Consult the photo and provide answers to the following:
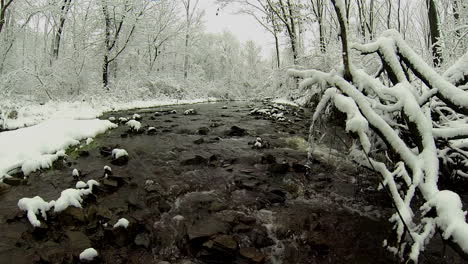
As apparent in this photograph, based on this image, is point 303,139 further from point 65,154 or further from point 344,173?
point 65,154

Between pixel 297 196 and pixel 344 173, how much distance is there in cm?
140

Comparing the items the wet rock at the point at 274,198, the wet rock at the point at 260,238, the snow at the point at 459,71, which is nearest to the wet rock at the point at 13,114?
the wet rock at the point at 274,198

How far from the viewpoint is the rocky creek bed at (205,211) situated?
8.78 feet

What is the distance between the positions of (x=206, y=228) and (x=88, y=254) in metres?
1.18

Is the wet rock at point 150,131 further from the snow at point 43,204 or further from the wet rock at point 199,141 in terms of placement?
the snow at point 43,204

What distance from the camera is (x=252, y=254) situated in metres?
2.66

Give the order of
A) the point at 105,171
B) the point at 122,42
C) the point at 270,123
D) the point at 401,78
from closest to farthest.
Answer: the point at 401,78 < the point at 105,171 < the point at 270,123 < the point at 122,42

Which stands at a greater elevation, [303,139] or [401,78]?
[401,78]

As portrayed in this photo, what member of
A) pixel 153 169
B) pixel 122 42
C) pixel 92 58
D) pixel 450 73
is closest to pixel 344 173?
pixel 450 73

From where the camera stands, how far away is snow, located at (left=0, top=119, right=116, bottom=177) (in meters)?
4.25

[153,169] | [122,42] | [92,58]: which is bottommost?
[153,169]

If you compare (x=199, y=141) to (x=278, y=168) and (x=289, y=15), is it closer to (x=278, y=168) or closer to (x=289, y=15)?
(x=278, y=168)

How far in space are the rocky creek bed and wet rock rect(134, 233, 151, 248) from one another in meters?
0.01

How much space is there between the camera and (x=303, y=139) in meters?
7.25
